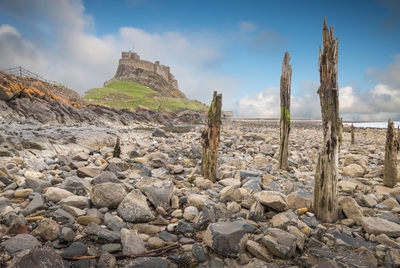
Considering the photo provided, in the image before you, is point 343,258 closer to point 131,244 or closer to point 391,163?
point 131,244

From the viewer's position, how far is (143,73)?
328 feet

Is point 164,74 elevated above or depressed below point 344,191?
above

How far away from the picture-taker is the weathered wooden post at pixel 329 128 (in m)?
3.36

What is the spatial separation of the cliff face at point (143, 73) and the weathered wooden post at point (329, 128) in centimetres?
9366

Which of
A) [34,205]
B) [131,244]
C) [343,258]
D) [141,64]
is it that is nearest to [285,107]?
[343,258]

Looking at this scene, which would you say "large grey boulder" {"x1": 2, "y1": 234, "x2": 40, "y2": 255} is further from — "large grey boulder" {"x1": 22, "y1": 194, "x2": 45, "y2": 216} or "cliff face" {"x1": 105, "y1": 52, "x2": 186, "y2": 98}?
"cliff face" {"x1": 105, "y1": 52, "x2": 186, "y2": 98}

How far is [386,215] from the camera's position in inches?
141

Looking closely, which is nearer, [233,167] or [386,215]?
[386,215]

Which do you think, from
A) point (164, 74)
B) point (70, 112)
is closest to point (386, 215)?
point (70, 112)

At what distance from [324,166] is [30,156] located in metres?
7.94

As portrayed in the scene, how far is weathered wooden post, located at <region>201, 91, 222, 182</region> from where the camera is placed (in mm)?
5848

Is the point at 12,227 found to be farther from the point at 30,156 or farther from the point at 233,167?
the point at 233,167

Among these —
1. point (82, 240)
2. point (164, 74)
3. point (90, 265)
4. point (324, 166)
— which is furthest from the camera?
point (164, 74)

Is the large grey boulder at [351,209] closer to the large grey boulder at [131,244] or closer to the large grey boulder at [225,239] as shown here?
the large grey boulder at [225,239]
